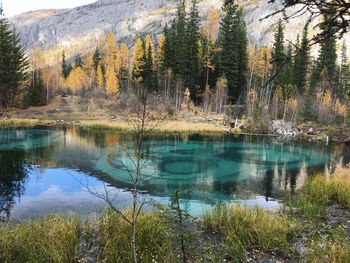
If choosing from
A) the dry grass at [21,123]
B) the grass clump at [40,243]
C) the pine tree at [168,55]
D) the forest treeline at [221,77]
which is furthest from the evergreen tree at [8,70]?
the grass clump at [40,243]

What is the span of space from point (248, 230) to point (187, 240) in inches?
108

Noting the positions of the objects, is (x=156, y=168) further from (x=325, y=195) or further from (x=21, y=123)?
(x=21, y=123)

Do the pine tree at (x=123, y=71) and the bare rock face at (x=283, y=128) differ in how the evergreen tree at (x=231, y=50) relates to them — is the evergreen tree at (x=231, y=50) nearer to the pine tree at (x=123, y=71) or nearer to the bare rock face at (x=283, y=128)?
the bare rock face at (x=283, y=128)

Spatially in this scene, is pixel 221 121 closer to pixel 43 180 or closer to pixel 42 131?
pixel 42 131

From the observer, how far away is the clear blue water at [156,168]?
→ 16922 mm

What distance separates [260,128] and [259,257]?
→ 139 ft

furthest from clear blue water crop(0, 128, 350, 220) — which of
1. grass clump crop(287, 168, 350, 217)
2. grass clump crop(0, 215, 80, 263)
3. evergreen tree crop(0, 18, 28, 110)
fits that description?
evergreen tree crop(0, 18, 28, 110)

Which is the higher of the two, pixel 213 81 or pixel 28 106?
pixel 213 81

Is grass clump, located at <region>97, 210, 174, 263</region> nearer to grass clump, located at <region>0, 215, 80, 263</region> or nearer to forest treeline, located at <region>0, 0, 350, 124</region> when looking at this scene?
grass clump, located at <region>0, 215, 80, 263</region>

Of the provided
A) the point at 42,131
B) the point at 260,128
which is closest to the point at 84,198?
the point at 42,131

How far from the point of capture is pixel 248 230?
9.96 m

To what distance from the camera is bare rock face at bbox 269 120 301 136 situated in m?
49.8

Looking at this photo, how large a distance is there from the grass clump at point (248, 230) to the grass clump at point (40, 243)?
13.1 ft

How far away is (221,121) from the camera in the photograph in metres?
53.2
